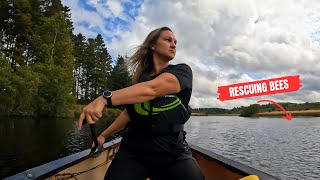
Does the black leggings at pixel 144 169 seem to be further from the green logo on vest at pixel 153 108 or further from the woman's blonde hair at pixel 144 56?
the woman's blonde hair at pixel 144 56

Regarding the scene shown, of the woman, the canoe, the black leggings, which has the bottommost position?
the canoe

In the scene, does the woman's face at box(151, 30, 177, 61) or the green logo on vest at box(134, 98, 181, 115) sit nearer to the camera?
the green logo on vest at box(134, 98, 181, 115)

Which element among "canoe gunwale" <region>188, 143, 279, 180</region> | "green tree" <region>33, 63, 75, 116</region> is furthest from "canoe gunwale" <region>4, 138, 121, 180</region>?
"green tree" <region>33, 63, 75, 116</region>

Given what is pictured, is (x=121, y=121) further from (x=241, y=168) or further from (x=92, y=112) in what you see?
(x=241, y=168)

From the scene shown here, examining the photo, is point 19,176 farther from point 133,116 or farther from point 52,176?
point 133,116

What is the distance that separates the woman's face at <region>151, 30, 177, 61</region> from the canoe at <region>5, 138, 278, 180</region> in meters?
1.33

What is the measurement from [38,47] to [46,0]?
48.7 feet

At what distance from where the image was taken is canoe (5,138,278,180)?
132 inches

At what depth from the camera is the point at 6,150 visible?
18.4 metres

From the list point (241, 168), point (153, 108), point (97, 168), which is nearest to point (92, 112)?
point (153, 108)

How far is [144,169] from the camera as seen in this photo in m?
2.59

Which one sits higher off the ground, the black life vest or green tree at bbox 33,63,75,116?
green tree at bbox 33,63,75,116

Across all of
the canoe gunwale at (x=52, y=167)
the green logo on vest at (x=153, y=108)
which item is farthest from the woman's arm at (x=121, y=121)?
the canoe gunwale at (x=52, y=167)

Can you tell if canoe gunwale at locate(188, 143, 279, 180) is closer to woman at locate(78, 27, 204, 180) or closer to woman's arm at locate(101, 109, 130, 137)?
woman at locate(78, 27, 204, 180)
